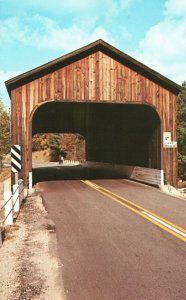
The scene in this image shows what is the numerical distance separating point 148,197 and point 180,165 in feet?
91.9

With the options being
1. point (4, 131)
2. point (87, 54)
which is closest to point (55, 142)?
point (4, 131)

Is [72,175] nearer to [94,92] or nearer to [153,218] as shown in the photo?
[94,92]

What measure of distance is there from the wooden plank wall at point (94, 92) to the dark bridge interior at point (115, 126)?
77 cm

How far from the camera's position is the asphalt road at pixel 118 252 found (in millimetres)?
5496

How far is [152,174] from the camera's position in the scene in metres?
21.5

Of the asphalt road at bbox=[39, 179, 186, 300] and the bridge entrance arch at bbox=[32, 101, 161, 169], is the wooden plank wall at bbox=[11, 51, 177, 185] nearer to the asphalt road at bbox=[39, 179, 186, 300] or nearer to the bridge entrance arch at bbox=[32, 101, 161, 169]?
the bridge entrance arch at bbox=[32, 101, 161, 169]

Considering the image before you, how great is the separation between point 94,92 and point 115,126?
9025 millimetres

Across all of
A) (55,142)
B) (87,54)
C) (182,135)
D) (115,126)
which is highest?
(87,54)

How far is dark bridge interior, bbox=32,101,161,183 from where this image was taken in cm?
2236

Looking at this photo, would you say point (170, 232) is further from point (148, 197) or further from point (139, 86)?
point (139, 86)

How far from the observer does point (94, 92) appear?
2039 cm

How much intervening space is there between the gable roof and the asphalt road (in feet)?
28.4

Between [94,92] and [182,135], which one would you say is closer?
[94,92]

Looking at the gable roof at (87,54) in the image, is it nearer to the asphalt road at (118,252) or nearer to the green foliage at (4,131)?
the asphalt road at (118,252)
